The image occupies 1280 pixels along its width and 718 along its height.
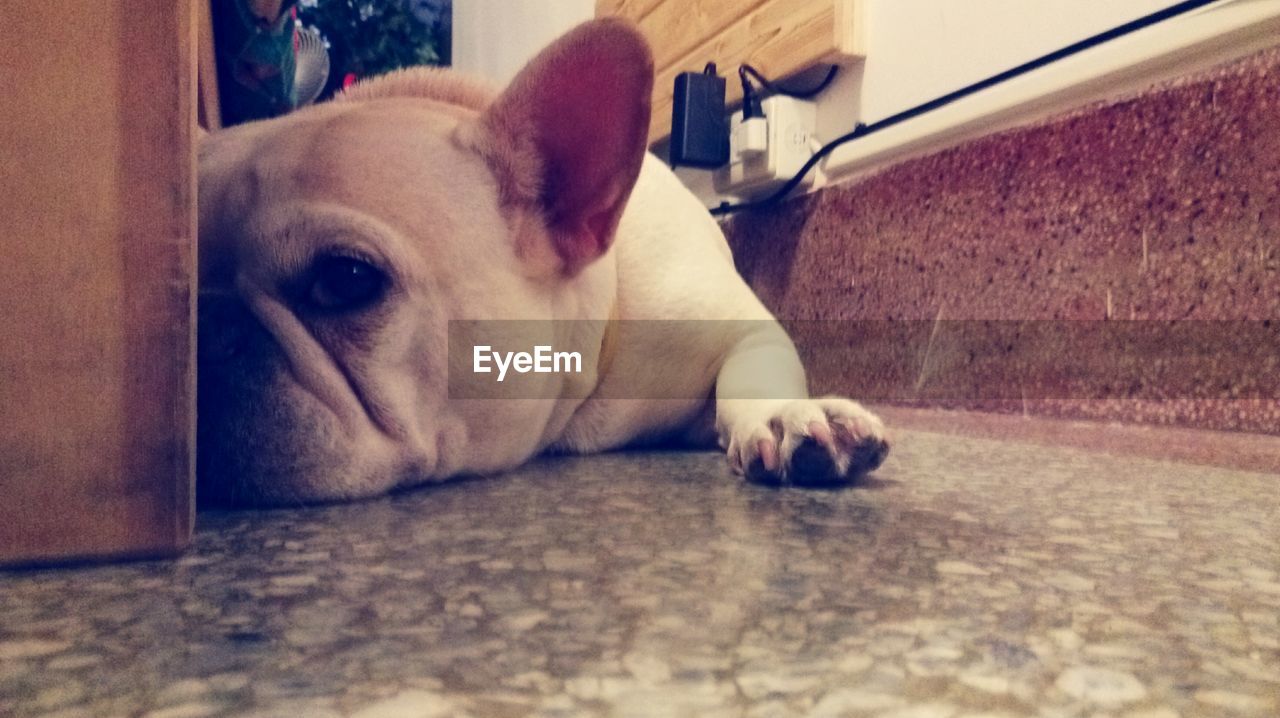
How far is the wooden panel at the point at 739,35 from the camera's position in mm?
1472

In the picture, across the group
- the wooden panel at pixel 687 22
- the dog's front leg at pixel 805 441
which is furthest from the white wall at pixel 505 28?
the dog's front leg at pixel 805 441

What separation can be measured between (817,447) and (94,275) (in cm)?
55

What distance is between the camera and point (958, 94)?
125cm

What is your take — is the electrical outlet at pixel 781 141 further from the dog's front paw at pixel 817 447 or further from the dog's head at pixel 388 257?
the dog's front paw at pixel 817 447

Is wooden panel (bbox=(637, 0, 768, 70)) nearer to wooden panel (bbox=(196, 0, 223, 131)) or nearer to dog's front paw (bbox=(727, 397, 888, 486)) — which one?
wooden panel (bbox=(196, 0, 223, 131))

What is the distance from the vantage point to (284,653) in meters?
0.36

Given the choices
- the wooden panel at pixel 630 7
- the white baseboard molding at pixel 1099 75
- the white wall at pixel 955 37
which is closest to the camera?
the white baseboard molding at pixel 1099 75

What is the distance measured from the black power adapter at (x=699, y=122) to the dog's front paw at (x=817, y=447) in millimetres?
1044

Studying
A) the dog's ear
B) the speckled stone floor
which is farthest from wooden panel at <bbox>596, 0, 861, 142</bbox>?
the speckled stone floor

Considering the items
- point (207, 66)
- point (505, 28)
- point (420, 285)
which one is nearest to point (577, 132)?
point (420, 285)

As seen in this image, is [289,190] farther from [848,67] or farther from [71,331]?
[848,67]

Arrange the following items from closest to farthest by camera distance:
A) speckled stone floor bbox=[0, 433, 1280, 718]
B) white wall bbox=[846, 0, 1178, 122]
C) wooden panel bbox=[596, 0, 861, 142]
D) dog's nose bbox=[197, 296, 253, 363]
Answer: speckled stone floor bbox=[0, 433, 1280, 718]
dog's nose bbox=[197, 296, 253, 363]
white wall bbox=[846, 0, 1178, 122]
wooden panel bbox=[596, 0, 861, 142]

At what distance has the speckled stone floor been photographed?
1.07ft

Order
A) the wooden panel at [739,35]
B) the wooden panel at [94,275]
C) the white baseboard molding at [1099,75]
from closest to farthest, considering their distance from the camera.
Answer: the wooden panel at [94,275] → the white baseboard molding at [1099,75] → the wooden panel at [739,35]
